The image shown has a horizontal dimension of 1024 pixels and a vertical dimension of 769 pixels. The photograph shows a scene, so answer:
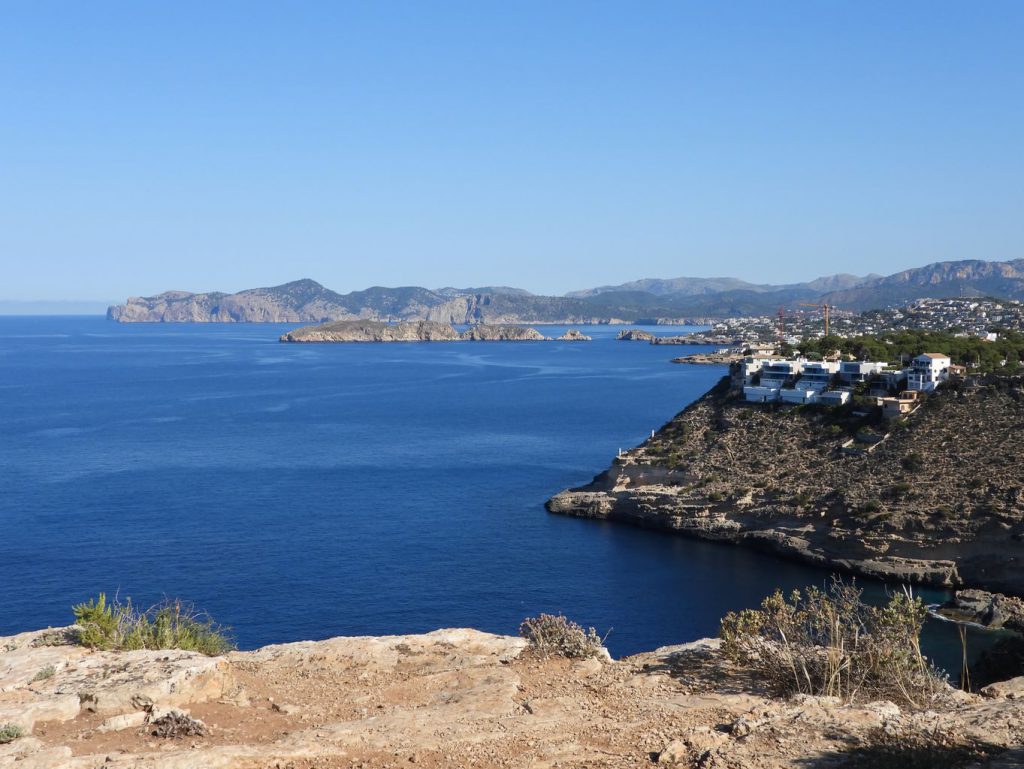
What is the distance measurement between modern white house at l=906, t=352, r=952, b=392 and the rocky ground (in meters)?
46.2

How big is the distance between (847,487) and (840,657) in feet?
131

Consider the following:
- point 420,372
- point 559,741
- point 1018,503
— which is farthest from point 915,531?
point 420,372

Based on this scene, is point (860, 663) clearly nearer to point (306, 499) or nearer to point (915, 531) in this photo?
point (915, 531)

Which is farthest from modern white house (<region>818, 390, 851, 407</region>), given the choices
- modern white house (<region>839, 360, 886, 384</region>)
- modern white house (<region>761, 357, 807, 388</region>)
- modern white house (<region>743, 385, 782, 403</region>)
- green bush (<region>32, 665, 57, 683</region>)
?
green bush (<region>32, 665, 57, 683</region>)

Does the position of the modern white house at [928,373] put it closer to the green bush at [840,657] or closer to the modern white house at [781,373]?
the modern white house at [781,373]

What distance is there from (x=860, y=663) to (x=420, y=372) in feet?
488

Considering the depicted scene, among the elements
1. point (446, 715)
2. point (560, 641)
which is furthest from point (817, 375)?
point (446, 715)

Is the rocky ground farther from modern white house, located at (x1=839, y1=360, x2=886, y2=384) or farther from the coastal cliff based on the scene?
modern white house, located at (x1=839, y1=360, x2=886, y2=384)

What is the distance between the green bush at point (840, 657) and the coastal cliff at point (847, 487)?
30567 mm

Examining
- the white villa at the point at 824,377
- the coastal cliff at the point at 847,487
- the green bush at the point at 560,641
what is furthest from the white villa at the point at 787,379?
the green bush at the point at 560,641

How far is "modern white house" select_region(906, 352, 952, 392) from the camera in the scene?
5875 cm

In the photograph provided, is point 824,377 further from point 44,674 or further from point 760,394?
point 44,674

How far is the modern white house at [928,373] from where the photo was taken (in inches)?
2313

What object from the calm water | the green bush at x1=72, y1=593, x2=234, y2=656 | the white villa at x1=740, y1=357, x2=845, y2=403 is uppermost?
the white villa at x1=740, y1=357, x2=845, y2=403
